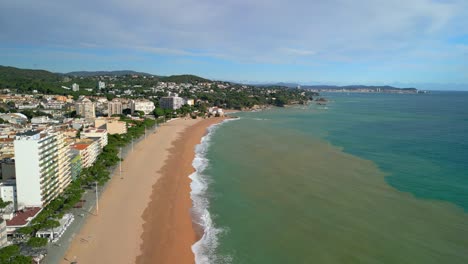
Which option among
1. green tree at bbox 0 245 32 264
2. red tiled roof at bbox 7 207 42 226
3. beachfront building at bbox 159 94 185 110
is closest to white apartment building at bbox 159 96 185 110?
beachfront building at bbox 159 94 185 110

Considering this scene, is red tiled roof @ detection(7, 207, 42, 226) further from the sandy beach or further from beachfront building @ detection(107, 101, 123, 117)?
beachfront building @ detection(107, 101, 123, 117)

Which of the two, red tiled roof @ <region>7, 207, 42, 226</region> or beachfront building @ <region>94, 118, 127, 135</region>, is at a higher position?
beachfront building @ <region>94, 118, 127, 135</region>

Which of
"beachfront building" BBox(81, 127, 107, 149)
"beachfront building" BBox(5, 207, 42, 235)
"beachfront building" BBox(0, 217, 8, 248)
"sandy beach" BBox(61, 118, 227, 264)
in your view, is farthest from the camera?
"beachfront building" BBox(81, 127, 107, 149)

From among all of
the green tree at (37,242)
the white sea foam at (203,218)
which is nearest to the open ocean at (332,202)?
the white sea foam at (203,218)

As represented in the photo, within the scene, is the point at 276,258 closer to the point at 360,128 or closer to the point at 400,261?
the point at 400,261

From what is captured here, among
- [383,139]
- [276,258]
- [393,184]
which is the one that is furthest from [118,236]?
[383,139]

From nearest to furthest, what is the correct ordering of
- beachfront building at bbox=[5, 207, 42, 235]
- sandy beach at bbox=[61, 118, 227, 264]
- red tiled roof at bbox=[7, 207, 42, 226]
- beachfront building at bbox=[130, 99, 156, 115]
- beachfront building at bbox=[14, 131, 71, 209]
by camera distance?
sandy beach at bbox=[61, 118, 227, 264]
beachfront building at bbox=[5, 207, 42, 235]
red tiled roof at bbox=[7, 207, 42, 226]
beachfront building at bbox=[14, 131, 71, 209]
beachfront building at bbox=[130, 99, 156, 115]

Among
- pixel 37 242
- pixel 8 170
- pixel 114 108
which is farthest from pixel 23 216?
pixel 114 108
